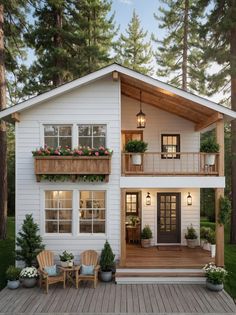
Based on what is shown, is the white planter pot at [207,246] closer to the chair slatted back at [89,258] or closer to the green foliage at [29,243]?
the chair slatted back at [89,258]

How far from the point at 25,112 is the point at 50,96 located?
1299 mm

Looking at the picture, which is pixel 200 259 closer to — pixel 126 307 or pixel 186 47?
pixel 126 307

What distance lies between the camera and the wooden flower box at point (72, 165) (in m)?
9.29

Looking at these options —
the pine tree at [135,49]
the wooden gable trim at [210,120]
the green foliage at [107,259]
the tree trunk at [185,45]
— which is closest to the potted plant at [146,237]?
the green foliage at [107,259]

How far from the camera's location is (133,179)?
9602mm

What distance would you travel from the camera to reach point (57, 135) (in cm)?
1006

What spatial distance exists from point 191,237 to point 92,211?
16.5 ft

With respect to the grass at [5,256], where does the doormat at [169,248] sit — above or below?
above

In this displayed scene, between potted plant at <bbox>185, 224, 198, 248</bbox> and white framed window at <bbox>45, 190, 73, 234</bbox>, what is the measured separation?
18.1 ft

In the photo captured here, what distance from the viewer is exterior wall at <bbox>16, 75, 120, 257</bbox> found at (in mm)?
9828

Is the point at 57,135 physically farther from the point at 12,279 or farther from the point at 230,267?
the point at 230,267

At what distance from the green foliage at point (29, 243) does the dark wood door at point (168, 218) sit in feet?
18.8

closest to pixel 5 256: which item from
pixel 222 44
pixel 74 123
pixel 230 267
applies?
pixel 74 123

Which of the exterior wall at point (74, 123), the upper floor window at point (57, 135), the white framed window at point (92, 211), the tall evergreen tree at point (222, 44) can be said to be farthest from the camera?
the tall evergreen tree at point (222, 44)
